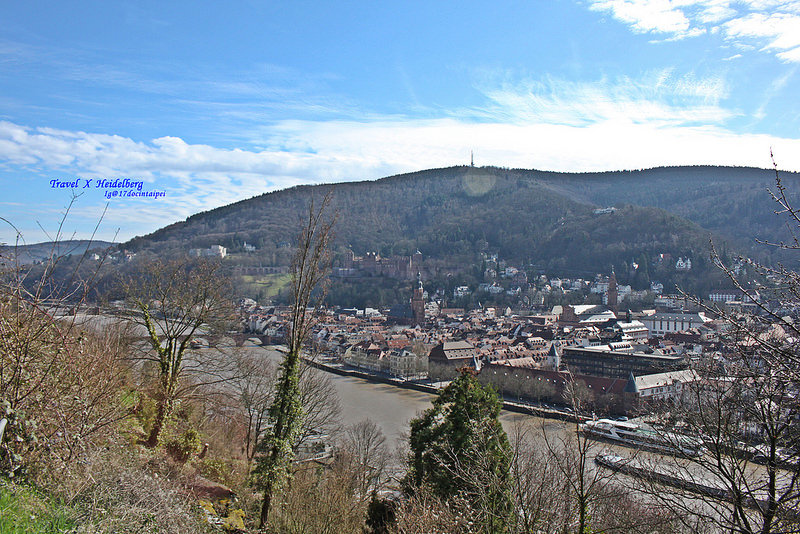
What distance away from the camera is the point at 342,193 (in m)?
92.8

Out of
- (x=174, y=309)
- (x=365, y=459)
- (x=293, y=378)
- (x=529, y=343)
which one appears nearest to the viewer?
(x=293, y=378)

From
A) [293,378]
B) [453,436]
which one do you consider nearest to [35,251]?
[293,378]

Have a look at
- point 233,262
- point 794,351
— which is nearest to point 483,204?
point 233,262

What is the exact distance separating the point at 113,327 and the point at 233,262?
158ft

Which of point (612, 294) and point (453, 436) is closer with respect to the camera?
point (453, 436)

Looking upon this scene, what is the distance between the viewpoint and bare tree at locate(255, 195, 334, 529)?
15.5 feet

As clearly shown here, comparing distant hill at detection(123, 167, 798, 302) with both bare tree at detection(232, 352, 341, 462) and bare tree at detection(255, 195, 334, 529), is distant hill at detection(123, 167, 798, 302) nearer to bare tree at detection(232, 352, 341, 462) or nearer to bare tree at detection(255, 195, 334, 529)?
bare tree at detection(232, 352, 341, 462)

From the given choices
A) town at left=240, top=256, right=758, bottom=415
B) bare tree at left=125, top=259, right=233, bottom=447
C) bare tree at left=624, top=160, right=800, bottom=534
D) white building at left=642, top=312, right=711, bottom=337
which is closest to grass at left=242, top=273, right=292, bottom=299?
town at left=240, top=256, right=758, bottom=415

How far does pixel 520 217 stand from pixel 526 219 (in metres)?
1.34

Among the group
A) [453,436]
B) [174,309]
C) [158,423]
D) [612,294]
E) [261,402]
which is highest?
[174,309]

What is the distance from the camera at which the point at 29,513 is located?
101 inches

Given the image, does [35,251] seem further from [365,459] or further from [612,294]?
[612,294]

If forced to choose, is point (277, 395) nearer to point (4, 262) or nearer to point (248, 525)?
point (248, 525)

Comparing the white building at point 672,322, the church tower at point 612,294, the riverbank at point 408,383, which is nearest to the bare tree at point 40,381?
the riverbank at point 408,383
